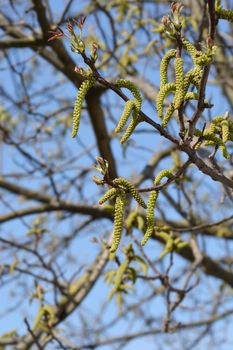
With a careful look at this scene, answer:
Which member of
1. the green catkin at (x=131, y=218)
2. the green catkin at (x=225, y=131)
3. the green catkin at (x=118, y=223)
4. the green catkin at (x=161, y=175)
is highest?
the green catkin at (x=131, y=218)

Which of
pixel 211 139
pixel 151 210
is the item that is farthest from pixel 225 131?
pixel 151 210

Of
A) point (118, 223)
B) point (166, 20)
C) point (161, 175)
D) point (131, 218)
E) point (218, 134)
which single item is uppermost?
point (131, 218)

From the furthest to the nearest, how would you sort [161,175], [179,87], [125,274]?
[125,274], [161,175], [179,87]

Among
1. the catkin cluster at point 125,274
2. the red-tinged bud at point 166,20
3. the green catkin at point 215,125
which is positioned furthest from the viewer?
the catkin cluster at point 125,274

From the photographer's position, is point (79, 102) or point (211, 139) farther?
point (211, 139)

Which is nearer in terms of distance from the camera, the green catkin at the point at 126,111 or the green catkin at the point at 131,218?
the green catkin at the point at 126,111

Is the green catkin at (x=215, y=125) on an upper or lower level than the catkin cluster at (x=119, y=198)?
upper

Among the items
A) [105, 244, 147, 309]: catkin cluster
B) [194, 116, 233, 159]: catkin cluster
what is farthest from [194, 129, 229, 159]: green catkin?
[105, 244, 147, 309]: catkin cluster

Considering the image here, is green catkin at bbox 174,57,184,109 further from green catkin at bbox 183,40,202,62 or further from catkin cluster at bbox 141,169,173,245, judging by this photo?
catkin cluster at bbox 141,169,173,245

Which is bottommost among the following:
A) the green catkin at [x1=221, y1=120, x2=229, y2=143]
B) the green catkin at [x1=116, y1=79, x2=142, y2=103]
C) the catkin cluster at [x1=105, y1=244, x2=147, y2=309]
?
the green catkin at [x1=221, y1=120, x2=229, y2=143]

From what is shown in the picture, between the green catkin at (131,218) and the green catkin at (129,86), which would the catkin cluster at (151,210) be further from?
the green catkin at (131,218)

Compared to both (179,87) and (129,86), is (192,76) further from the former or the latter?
(129,86)

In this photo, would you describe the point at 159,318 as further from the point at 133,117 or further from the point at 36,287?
the point at 133,117

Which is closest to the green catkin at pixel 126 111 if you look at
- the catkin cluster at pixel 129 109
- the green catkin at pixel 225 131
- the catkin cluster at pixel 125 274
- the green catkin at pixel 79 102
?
the catkin cluster at pixel 129 109
